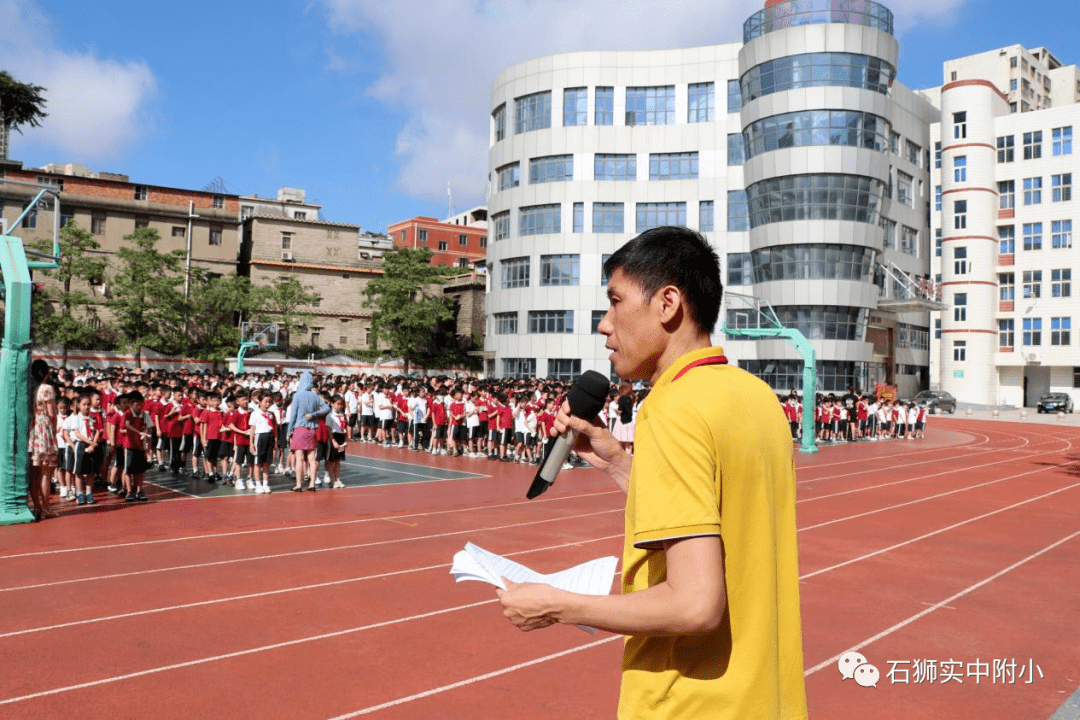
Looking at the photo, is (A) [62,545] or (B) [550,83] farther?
(B) [550,83]

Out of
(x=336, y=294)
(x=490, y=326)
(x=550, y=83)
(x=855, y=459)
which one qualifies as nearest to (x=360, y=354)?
(x=336, y=294)

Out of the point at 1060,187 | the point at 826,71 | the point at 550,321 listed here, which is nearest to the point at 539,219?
the point at 550,321

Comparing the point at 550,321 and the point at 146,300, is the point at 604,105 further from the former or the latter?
the point at 146,300

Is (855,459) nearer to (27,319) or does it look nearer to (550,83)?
(27,319)

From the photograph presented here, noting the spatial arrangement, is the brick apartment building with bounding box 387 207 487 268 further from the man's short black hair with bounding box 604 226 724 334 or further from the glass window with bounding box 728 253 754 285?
the man's short black hair with bounding box 604 226 724 334

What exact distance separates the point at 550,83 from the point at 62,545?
44.0 metres

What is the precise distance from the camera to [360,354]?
53.9 meters

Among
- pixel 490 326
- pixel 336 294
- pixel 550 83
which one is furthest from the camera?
pixel 336 294

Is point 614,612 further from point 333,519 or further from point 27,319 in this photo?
point 27,319

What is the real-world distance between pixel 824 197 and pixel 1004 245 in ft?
70.6

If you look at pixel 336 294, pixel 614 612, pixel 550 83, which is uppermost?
pixel 550 83

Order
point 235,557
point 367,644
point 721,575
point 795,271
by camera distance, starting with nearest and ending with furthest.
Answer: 1. point 721,575
2. point 367,644
3. point 235,557
4. point 795,271

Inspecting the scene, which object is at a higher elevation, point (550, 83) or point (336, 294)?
point (550, 83)

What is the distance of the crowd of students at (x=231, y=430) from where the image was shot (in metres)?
12.4
